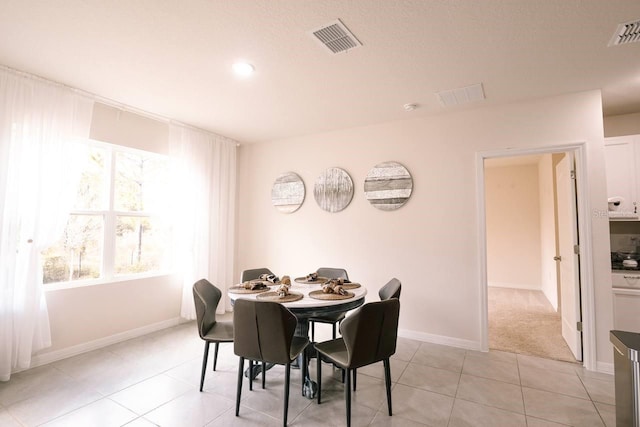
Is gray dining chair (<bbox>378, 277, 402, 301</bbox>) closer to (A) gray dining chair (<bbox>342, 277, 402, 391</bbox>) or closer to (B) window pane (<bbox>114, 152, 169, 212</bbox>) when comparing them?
(A) gray dining chair (<bbox>342, 277, 402, 391</bbox>)

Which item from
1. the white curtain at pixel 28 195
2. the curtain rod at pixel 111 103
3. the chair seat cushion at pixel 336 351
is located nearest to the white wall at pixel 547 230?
the chair seat cushion at pixel 336 351

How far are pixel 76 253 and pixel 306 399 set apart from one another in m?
2.88

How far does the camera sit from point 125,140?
3.53 metres

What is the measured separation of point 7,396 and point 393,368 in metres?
3.19

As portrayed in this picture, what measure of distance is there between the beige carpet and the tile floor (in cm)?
28

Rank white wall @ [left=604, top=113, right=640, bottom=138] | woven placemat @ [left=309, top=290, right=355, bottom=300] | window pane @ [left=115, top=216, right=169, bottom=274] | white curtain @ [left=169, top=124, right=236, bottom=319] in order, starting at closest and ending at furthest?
woven placemat @ [left=309, top=290, right=355, bottom=300] → white wall @ [left=604, top=113, right=640, bottom=138] → window pane @ [left=115, top=216, right=169, bottom=274] → white curtain @ [left=169, top=124, right=236, bottom=319]

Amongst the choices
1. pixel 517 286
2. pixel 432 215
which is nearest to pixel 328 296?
pixel 432 215

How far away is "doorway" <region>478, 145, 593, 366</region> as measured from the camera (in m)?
2.98

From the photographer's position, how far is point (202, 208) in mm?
4250

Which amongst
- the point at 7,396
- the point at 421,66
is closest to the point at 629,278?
the point at 421,66

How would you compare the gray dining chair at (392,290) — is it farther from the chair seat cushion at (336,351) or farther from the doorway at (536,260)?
the doorway at (536,260)

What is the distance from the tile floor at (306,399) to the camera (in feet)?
6.77

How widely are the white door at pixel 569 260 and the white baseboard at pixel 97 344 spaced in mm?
4684

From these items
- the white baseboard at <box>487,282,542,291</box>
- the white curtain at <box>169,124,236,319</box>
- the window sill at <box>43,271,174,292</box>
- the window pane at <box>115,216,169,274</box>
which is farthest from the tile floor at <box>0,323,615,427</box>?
the white baseboard at <box>487,282,542,291</box>
